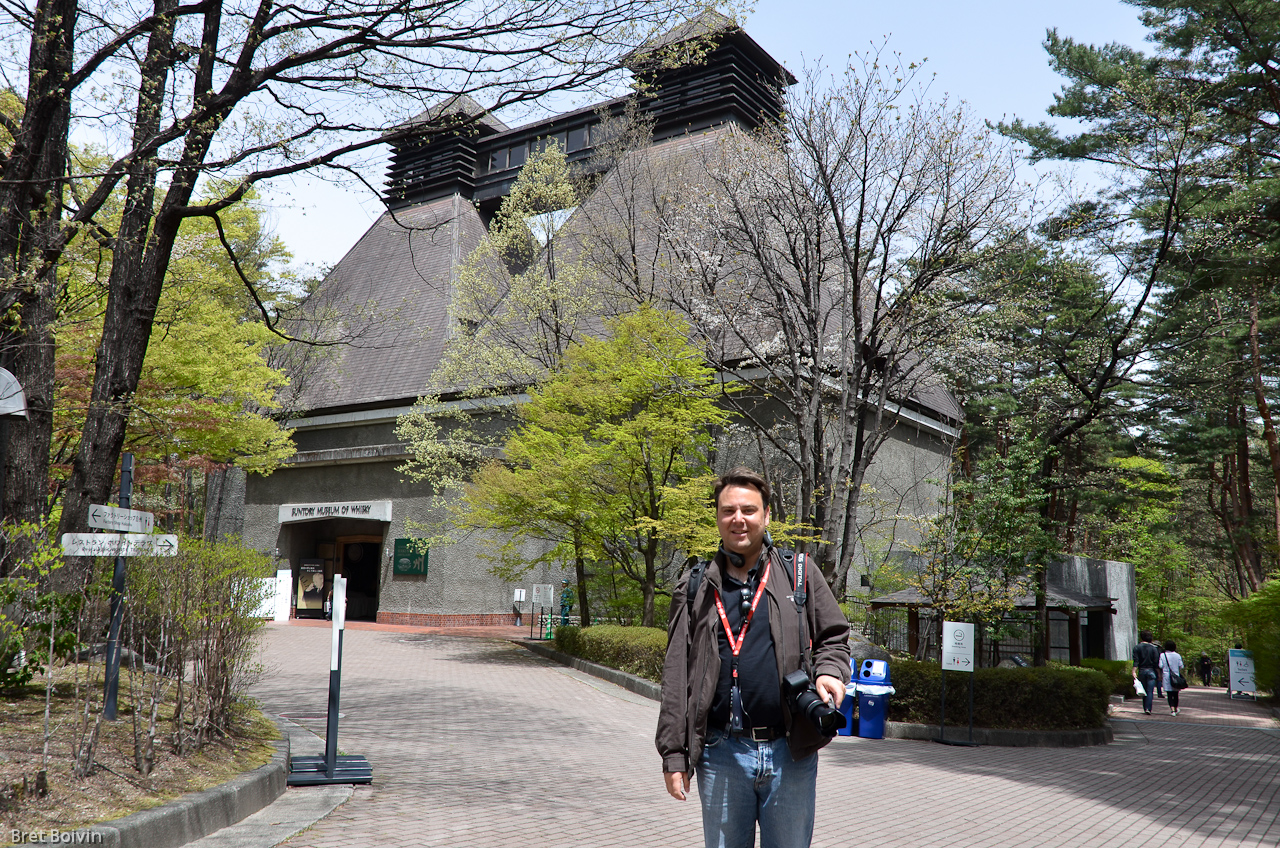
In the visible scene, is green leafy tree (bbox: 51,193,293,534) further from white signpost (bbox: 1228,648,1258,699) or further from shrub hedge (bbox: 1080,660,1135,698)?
white signpost (bbox: 1228,648,1258,699)

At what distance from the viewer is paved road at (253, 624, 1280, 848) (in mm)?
6445

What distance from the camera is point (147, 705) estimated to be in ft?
25.5

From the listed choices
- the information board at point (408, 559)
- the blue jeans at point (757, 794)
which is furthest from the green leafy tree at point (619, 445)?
the blue jeans at point (757, 794)

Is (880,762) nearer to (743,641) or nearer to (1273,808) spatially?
(1273,808)

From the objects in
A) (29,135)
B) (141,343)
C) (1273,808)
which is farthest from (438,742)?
(1273,808)

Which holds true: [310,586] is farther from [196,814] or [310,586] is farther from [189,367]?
[196,814]

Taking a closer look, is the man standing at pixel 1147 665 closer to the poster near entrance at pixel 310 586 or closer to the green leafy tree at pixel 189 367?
the green leafy tree at pixel 189 367

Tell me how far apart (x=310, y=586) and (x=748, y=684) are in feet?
105

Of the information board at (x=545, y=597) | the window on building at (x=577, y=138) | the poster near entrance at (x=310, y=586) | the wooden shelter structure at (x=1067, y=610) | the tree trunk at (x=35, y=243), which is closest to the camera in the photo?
the tree trunk at (x=35, y=243)

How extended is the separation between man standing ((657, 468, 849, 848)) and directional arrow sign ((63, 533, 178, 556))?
18.3ft

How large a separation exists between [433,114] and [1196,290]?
13.7 metres

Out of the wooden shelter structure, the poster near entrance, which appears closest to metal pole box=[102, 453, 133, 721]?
the wooden shelter structure

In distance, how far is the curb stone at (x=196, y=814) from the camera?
4.66 m

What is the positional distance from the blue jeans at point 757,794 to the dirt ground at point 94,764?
358cm
